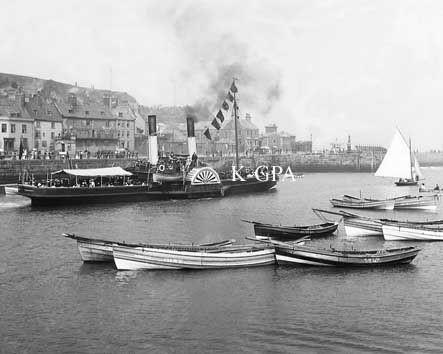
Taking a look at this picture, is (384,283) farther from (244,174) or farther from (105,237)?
(244,174)

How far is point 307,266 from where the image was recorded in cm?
4284

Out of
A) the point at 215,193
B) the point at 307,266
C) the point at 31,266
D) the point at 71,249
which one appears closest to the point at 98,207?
the point at 215,193

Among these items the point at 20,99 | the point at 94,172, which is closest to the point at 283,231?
the point at 94,172

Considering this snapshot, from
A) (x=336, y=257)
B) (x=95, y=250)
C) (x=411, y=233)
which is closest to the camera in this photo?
(x=336, y=257)

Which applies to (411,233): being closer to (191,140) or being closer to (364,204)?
(364,204)

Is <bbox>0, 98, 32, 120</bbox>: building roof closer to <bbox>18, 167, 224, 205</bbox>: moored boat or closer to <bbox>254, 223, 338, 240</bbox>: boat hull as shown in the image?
<bbox>18, 167, 224, 205</bbox>: moored boat

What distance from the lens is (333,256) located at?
42.3 m

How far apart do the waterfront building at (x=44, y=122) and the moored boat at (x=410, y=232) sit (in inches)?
A: 3623

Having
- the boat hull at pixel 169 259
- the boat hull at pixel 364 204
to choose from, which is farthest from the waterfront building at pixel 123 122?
the boat hull at pixel 169 259

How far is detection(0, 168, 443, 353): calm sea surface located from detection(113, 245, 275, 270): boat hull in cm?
62

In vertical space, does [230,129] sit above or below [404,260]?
above

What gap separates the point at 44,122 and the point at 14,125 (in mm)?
9801

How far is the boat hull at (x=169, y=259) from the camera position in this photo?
136ft

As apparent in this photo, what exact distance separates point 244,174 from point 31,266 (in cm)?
7654
